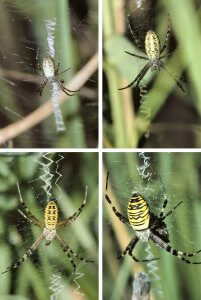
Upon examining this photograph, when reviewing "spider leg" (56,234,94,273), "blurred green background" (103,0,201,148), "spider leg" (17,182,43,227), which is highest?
"blurred green background" (103,0,201,148)

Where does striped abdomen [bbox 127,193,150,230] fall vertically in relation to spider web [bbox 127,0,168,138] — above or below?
below

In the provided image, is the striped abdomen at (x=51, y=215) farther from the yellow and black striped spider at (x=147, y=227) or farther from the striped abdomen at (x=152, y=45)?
the striped abdomen at (x=152, y=45)

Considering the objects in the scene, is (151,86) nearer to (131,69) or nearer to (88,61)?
(131,69)

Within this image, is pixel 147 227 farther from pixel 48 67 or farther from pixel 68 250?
pixel 48 67

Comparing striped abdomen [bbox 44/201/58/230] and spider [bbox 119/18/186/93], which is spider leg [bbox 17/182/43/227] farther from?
spider [bbox 119/18/186/93]

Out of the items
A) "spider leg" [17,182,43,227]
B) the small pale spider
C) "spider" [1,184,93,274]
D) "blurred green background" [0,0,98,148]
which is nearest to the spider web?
"blurred green background" [0,0,98,148]

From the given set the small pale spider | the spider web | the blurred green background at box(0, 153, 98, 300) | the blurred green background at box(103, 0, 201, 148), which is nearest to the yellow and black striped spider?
the blurred green background at box(0, 153, 98, 300)
